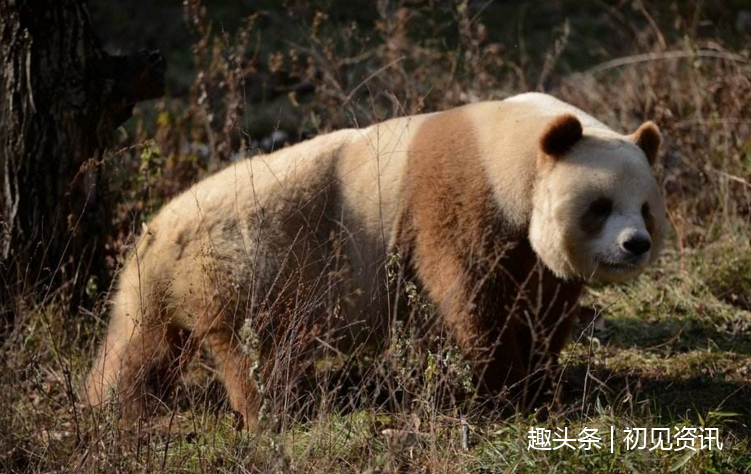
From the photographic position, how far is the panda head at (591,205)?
4270 millimetres

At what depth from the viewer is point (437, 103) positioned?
276 inches

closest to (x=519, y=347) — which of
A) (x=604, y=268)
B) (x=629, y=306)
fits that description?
(x=604, y=268)

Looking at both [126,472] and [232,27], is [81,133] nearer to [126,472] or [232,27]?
[126,472]

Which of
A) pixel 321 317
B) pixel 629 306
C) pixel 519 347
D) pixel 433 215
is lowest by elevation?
pixel 629 306

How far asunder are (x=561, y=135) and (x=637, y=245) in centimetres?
55

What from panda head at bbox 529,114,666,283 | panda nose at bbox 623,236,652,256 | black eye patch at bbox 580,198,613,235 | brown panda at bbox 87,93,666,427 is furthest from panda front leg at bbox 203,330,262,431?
panda nose at bbox 623,236,652,256

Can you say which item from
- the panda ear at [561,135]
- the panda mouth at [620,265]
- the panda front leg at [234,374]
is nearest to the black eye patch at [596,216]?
the panda mouth at [620,265]

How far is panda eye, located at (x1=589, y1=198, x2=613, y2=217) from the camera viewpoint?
14.1 feet

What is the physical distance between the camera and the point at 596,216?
14.2 feet

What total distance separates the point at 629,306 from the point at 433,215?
1817mm

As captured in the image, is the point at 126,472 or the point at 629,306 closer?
the point at 126,472

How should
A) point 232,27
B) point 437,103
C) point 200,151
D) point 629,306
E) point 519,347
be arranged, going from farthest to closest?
point 232,27 < point 200,151 < point 437,103 < point 629,306 < point 519,347

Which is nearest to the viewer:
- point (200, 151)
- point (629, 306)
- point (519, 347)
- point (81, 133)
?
point (519, 347)

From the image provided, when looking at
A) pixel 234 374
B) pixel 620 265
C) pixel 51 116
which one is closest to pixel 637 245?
pixel 620 265
